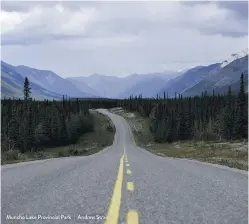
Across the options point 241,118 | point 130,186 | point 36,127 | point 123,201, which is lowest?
point 36,127

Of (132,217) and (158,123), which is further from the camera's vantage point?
(158,123)

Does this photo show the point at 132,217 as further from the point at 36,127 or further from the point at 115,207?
the point at 36,127

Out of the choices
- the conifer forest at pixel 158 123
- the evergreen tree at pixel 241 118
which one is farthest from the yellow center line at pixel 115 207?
the evergreen tree at pixel 241 118

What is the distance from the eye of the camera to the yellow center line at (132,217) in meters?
6.03

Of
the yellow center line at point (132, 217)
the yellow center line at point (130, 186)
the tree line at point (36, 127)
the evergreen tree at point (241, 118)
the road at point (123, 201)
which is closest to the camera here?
the yellow center line at point (132, 217)

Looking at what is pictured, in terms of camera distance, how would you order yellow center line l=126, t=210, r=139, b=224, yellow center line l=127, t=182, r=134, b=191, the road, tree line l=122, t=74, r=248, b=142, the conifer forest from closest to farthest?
yellow center line l=126, t=210, r=139, b=224 < the road < yellow center line l=127, t=182, r=134, b=191 < the conifer forest < tree line l=122, t=74, r=248, b=142

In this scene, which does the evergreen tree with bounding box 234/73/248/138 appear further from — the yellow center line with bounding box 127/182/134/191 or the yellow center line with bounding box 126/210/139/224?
the yellow center line with bounding box 126/210/139/224

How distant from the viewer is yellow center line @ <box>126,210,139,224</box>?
19.8ft

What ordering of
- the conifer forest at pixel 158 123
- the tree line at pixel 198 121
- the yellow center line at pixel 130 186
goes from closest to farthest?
1. the yellow center line at pixel 130 186
2. the conifer forest at pixel 158 123
3. the tree line at pixel 198 121

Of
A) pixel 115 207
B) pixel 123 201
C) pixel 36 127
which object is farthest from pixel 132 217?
pixel 36 127

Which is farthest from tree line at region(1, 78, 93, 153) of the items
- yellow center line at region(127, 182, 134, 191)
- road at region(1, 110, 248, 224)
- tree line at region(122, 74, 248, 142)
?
road at region(1, 110, 248, 224)

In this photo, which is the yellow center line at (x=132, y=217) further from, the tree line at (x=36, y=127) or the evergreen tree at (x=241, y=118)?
the evergreen tree at (x=241, y=118)

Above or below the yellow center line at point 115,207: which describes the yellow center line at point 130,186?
below

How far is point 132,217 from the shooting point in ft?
20.8
